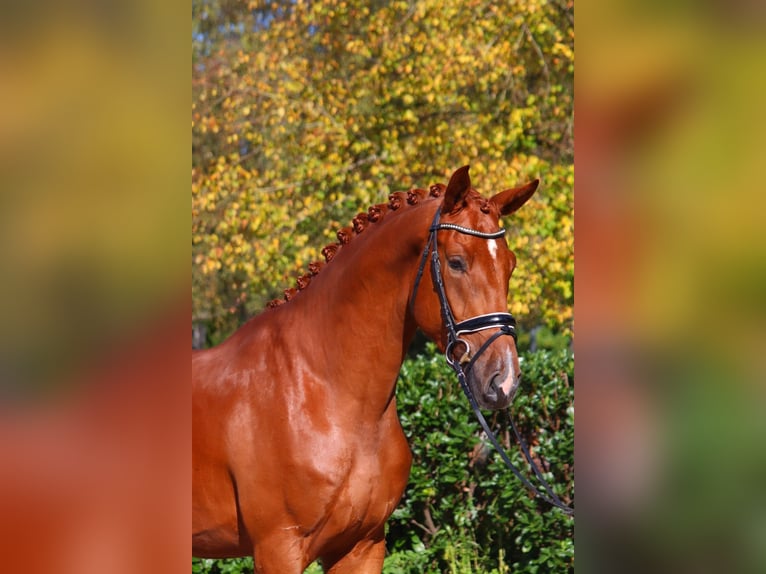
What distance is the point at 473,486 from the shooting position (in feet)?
18.5

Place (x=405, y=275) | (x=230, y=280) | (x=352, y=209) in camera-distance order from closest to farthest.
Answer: (x=405, y=275), (x=352, y=209), (x=230, y=280)

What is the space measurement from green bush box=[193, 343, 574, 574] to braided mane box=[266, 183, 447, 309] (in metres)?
2.30

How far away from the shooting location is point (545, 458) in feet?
18.1

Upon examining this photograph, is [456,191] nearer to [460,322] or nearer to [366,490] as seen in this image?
[460,322]

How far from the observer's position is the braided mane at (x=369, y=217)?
10.6 feet
